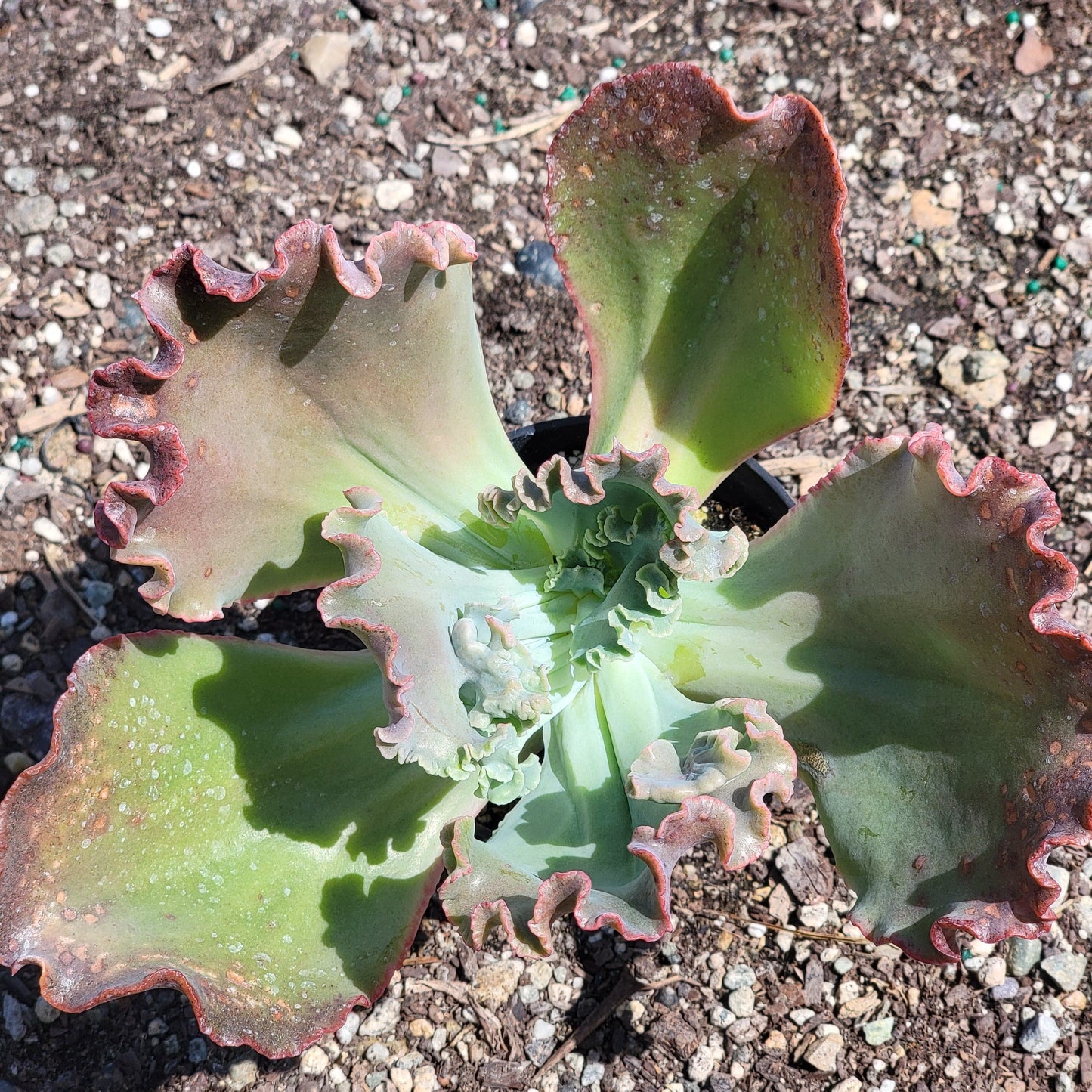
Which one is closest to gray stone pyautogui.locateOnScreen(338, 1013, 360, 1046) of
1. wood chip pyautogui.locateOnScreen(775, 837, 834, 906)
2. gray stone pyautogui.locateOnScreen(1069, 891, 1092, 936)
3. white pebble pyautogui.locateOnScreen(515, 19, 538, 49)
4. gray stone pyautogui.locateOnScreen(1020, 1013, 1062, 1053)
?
wood chip pyautogui.locateOnScreen(775, 837, 834, 906)

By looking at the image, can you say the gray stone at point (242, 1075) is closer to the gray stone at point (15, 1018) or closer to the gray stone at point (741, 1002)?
the gray stone at point (15, 1018)

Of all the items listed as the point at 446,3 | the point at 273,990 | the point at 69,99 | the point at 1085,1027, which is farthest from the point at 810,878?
the point at 69,99

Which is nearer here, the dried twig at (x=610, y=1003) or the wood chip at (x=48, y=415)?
the dried twig at (x=610, y=1003)

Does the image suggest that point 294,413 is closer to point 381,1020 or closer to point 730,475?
point 730,475

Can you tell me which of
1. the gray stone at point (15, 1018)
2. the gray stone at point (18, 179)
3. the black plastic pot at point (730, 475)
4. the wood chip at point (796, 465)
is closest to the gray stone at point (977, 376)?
the wood chip at point (796, 465)

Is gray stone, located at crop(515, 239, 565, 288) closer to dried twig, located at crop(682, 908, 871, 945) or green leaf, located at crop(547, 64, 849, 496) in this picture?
green leaf, located at crop(547, 64, 849, 496)
